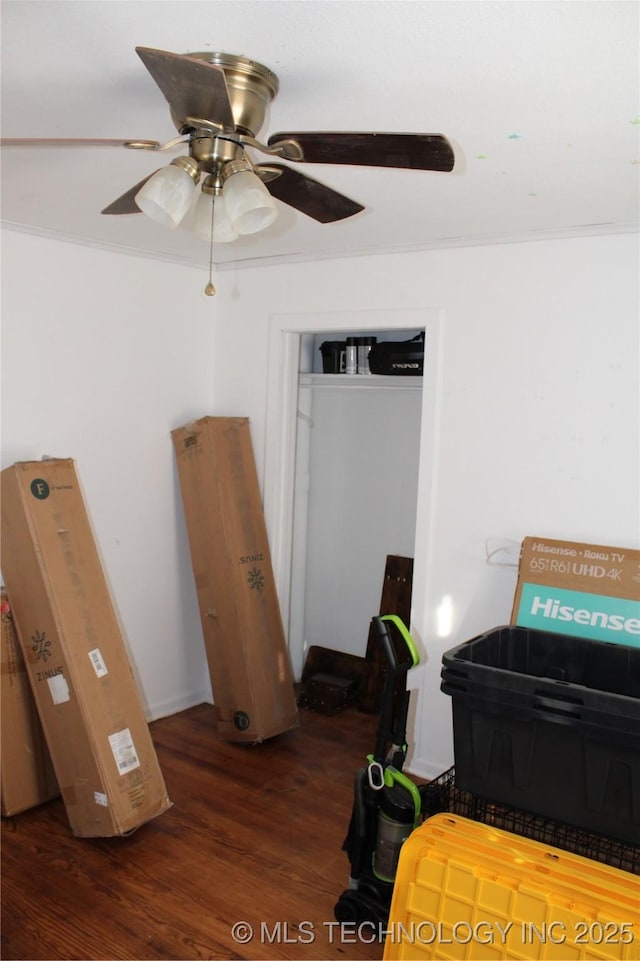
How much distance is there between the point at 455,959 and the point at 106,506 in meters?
2.48

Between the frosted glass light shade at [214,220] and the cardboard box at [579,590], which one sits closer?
the frosted glass light shade at [214,220]

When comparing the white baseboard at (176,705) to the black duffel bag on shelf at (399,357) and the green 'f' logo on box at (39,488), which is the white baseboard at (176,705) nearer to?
the green 'f' logo on box at (39,488)

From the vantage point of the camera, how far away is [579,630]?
2.69 m

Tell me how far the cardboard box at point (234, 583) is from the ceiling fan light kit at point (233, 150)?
6.44ft

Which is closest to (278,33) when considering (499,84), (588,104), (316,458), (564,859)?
(499,84)

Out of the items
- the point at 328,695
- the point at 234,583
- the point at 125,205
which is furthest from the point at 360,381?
the point at 125,205

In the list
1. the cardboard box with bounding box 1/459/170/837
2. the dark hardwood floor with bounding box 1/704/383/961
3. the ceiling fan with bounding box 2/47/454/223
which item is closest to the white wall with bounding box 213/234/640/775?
the dark hardwood floor with bounding box 1/704/383/961

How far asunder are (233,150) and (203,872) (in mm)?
2334

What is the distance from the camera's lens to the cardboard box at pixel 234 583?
3525 mm

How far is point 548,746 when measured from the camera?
1.80 meters

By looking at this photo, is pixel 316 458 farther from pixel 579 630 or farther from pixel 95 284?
pixel 579 630

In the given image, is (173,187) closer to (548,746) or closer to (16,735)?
(548,746)

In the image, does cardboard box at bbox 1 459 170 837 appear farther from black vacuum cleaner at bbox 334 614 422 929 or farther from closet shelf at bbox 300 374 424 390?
closet shelf at bbox 300 374 424 390

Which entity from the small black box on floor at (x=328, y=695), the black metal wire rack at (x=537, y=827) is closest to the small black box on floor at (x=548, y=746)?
the black metal wire rack at (x=537, y=827)
